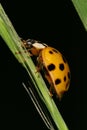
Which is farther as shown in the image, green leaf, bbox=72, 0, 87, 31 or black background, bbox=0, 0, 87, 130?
black background, bbox=0, 0, 87, 130

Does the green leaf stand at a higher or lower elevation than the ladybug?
higher

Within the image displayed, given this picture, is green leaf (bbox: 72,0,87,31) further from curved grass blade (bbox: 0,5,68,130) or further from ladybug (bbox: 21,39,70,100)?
ladybug (bbox: 21,39,70,100)

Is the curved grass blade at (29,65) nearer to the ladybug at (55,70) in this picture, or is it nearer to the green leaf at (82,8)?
the green leaf at (82,8)

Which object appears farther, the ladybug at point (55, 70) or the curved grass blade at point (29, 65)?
the ladybug at point (55, 70)

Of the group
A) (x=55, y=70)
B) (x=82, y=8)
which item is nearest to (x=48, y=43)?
(x=55, y=70)

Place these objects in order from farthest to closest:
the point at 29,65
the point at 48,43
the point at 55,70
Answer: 1. the point at 48,43
2. the point at 55,70
3. the point at 29,65

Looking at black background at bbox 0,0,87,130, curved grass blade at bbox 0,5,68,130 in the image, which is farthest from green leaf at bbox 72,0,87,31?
black background at bbox 0,0,87,130

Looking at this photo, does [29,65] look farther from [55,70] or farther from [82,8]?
[55,70]

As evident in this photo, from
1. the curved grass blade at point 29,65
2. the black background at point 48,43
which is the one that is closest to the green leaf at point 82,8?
the curved grass blade at point 29,65

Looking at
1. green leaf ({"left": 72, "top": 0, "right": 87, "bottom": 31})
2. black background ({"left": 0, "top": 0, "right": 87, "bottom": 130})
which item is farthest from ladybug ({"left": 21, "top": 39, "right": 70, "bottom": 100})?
green leaf ({"left": 72, "top": 0, "right": 87, "bottom": 31})

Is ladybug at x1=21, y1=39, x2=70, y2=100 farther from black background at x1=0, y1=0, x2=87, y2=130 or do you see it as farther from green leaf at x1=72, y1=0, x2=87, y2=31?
green leaf at x1=72, y1=0, x2=87, y2=31
